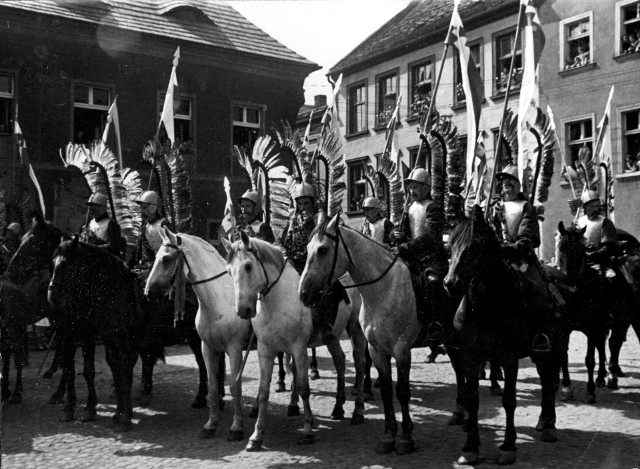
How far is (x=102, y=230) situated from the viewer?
27.8ft

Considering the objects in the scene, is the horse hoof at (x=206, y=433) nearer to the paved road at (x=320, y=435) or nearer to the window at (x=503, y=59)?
the paved road at (x=320, y=435)

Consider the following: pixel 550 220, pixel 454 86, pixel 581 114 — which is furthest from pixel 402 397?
pixel 581 114

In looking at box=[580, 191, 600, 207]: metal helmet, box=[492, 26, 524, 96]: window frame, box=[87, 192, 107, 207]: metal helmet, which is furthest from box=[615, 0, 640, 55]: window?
box=[87, 192, 107, 207]: metal helmet

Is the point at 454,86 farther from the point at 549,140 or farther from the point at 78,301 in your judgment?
the point at 78,301

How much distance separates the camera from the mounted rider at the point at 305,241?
7.05m

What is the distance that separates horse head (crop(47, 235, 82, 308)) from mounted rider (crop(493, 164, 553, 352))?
4.42 m

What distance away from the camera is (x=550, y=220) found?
1678 centimetres

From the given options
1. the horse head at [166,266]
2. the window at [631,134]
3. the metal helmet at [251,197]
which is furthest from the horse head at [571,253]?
the window at [631,134]

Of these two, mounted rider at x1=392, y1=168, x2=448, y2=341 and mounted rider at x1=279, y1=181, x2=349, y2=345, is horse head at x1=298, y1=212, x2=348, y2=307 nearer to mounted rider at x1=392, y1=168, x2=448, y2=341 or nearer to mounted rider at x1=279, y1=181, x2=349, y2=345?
mounted rider at x1=392, y1=168, x2=448, y2=341

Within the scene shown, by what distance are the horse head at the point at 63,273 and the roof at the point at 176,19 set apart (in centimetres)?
825

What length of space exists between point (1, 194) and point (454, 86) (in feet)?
31.0

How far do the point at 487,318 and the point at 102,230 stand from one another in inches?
Answer: 205

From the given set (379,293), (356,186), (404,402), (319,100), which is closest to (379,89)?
(356,186)

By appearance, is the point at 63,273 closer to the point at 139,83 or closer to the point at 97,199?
the point at 97,199
